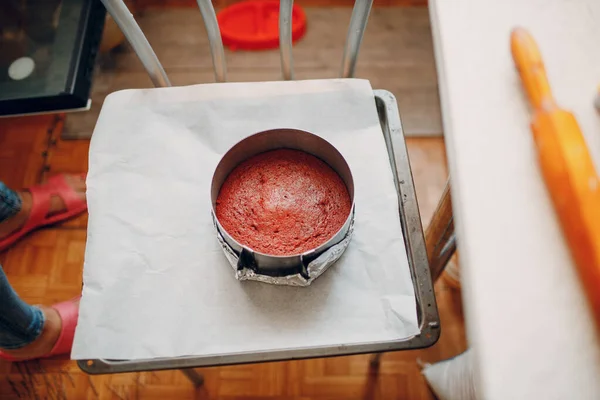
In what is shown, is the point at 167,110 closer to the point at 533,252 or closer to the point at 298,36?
the point at 533,252

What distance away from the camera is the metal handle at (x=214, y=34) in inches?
28.7

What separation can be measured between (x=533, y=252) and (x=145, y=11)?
1473 mm

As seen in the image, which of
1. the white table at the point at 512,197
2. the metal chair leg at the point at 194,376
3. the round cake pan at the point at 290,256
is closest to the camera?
the white table at the point at 512,197

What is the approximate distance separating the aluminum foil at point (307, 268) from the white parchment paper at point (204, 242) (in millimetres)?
31

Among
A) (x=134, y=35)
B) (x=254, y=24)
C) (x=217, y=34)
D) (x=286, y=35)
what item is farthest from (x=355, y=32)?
(x=254, y=24)

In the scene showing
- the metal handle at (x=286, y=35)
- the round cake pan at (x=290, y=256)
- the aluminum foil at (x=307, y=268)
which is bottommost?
the aluminum foil at (x=307, y=268)

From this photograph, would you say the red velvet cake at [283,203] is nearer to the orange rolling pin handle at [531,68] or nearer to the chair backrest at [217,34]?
the chair backrest at [217,34]

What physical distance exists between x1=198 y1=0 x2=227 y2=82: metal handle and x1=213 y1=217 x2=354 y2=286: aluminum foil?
0.29 metres

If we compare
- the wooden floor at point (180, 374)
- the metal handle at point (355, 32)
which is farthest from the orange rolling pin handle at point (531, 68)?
the wooden floor at point (180, 374)

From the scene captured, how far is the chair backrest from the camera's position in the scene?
2.34 ft

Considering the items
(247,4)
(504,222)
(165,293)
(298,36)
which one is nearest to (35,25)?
(247,4)

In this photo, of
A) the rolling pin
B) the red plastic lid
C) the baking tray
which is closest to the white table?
the rolling pin

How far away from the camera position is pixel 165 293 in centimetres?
71

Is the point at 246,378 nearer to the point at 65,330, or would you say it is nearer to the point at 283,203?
the point at 65,330
